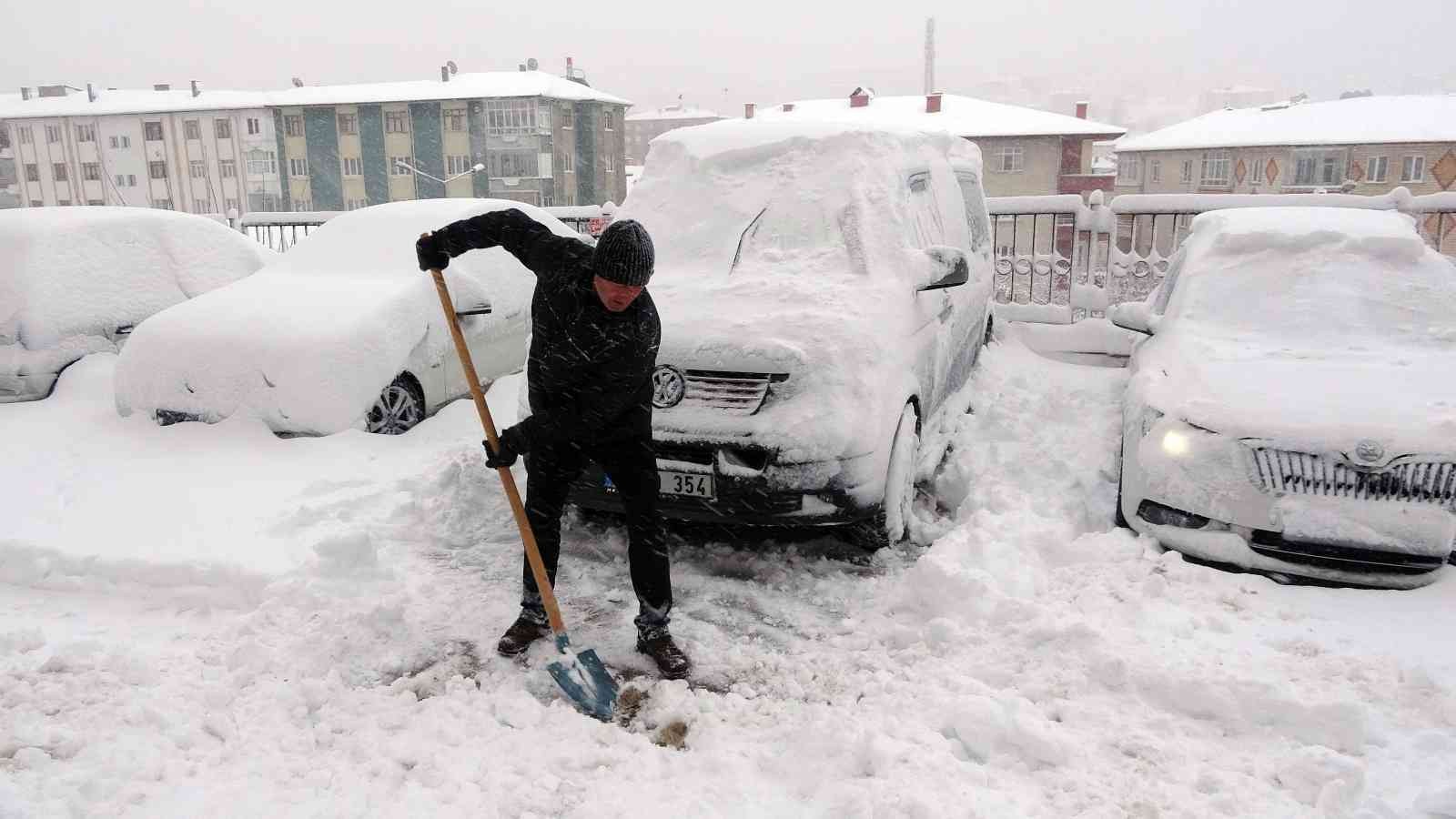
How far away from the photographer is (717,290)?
4.47m

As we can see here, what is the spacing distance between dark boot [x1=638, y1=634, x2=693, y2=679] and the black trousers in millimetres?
29

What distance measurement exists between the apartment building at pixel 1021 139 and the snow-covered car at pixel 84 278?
3513cm

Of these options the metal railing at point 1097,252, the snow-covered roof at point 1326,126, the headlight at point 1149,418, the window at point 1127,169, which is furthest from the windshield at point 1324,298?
the window at point 1127,169

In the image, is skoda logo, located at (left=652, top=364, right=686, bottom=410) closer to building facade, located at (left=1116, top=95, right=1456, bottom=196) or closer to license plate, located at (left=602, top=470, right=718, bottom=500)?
license plate, located at (left=602, top=470, right=718, bottom=500)

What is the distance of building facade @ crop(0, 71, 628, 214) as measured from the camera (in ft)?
166

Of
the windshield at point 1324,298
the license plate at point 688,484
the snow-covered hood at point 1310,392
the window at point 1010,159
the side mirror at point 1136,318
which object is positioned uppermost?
the window at point 1010,159

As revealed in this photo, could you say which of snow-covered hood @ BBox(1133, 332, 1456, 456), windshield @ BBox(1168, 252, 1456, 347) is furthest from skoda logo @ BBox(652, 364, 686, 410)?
windshield @ BBox(1168, 252, 1456, 347)

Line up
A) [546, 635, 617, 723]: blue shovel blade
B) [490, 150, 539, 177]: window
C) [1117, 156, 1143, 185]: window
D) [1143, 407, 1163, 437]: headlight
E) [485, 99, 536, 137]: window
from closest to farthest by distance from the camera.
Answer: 1. [546, 635, 617, 723]: blue shovel blade
2. [1143, 407, 1163, 437]: headlight
3. [485, 99, 536, 137]: window
4. [490, 150, 539, 177]: window
5. [1117, 156, 1143, 185]: window

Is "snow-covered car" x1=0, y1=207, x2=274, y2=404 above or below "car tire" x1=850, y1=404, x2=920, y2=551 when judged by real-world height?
above

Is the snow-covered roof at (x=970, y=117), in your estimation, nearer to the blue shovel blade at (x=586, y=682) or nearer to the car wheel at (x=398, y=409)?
the car wheel at (x=398, y=409)

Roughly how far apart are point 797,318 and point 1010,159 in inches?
1637

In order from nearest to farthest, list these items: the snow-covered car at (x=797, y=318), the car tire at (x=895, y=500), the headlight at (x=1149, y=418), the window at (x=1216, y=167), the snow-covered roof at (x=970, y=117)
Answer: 1. the snow-covered car at (x=797, y=318)
2. the car tire at (x=895, y=500)
3. the headlight at (x=1149, y=418)
4. the snow-covered roof at (x=970, y=117)
5. the window at (x=1216, y=167)

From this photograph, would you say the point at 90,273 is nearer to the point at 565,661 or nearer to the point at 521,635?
the point at 521,635

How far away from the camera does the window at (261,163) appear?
58062 millimetres
